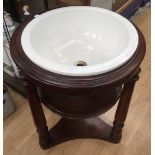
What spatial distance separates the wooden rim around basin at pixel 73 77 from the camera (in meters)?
0.66

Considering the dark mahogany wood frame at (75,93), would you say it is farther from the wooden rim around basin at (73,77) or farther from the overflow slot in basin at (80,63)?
the overflow slot in basin at (80,63)

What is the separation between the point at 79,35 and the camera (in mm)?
928

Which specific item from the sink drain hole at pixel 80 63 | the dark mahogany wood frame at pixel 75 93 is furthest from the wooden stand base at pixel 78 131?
the sink drain hole at pixel 80 63

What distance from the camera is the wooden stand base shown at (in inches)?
45.3

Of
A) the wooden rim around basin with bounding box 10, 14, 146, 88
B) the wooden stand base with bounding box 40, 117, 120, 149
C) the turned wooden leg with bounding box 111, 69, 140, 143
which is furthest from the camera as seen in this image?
the wooden stand base with bounding box 40, 117, 120, 149

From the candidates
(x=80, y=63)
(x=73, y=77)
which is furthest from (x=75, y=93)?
(x=80, y=63)

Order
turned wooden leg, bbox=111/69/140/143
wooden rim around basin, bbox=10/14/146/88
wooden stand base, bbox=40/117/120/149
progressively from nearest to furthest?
1. wooden rim around basin, bbox=10/14/146/88
2. turned wooden leg, bbox=111/69/140/143
3. wooden stand base, bbox=40/117/120/149

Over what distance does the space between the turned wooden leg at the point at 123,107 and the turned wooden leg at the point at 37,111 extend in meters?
0.33

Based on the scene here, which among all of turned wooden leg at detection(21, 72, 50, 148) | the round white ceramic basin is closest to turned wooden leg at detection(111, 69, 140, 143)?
the round white ceramic basin

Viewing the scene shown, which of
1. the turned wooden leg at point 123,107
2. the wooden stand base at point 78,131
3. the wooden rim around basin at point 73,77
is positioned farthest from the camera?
the wooden stand base at point 78,131

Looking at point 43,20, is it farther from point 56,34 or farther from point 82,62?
point 82,62

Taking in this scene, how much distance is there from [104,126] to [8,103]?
553 mm

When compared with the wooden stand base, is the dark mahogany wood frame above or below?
above

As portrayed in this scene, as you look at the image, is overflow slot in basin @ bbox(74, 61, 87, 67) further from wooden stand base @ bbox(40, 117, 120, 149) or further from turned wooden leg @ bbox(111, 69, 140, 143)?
wooden stand base @ bbox(40, 117, 120, 149)
